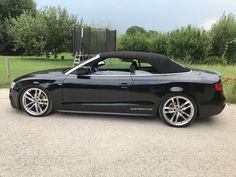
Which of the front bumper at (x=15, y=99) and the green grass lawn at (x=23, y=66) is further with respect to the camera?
the green grass lawn at (x=23, y=66)

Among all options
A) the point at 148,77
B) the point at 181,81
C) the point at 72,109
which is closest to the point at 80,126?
the point at 72,109

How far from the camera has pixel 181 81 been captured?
5.43 metres

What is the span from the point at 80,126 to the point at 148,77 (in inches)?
60.1

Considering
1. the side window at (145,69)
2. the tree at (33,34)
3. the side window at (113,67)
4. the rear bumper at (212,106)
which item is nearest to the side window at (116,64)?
the side window at (113,67)

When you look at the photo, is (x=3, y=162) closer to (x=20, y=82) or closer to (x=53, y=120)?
→ (x=53, y=120)

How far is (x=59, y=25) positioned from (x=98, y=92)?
1928cm

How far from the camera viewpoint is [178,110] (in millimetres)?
5469

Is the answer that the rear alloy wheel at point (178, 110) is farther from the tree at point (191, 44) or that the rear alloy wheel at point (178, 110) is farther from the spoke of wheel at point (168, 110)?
the tree at point (191, 44)

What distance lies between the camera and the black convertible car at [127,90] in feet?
17.8

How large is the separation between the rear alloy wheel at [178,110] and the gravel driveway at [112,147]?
164mm

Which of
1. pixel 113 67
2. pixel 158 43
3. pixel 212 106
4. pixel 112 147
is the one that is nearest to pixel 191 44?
pixel 158 43

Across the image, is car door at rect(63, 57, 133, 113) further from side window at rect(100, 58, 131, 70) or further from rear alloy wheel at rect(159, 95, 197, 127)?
rear alloy wheel at rect(159, 95, 197, 127)

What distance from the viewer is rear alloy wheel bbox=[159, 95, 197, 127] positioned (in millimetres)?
5434

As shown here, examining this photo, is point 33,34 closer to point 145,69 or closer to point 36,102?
point 36,102
